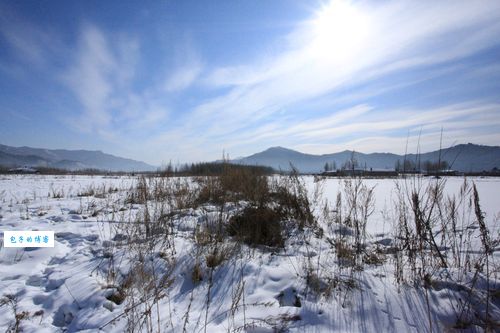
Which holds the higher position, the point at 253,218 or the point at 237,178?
the point at 237,178

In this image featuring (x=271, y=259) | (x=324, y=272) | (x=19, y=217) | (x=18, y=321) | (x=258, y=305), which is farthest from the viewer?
(x=19, y=217)

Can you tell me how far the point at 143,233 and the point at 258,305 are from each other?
275 centimetres

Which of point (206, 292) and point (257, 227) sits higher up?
point (257, 227)

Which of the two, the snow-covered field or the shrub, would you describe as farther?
the shrub

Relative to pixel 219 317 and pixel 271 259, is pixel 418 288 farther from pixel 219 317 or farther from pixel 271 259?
pixel 219 317

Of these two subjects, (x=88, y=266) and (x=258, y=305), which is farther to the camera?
(x=88, y=266)

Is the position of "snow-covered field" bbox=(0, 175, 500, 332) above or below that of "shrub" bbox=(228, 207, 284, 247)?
below

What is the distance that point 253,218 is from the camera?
4531 mm

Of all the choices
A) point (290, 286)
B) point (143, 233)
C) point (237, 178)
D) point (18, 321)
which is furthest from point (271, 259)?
point (237, 178)

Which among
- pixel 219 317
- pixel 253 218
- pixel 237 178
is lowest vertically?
pixel 219 317

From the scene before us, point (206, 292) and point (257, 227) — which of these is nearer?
point (206, 292)

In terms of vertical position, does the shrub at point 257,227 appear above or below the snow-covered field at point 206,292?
above

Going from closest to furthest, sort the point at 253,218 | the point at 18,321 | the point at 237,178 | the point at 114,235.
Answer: the point at 18,321 → the point at 114,235 → the point at 253,218 → the point at 237,178

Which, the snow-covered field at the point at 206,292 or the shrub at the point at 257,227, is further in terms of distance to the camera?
the shrub at the point at 257,227
